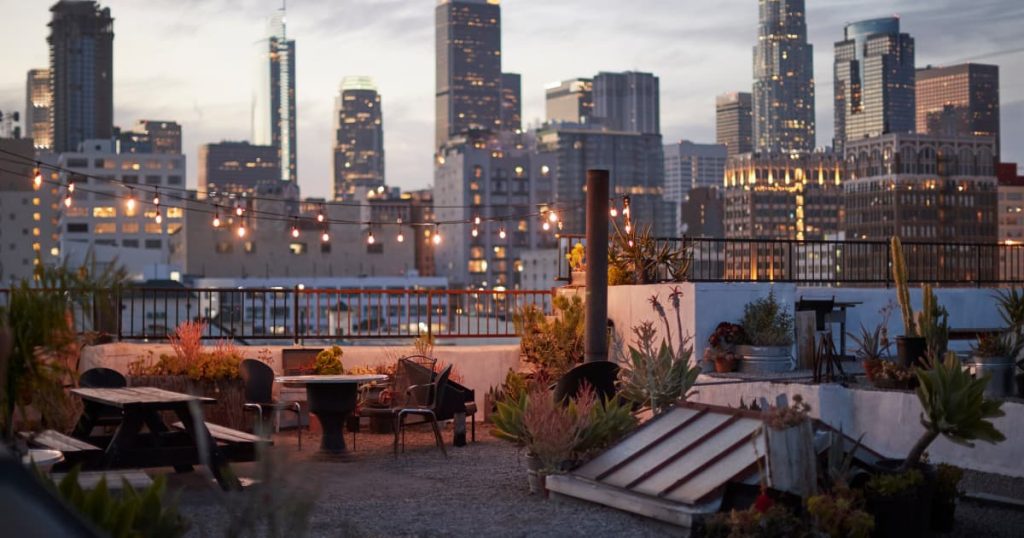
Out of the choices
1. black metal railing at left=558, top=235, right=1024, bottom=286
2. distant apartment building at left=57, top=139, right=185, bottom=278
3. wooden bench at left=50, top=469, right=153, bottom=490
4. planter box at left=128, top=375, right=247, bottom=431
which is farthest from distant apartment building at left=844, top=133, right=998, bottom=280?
wooden bench at left=50, top=469, right=153, bottom=490

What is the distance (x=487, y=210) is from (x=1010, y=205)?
6411cm

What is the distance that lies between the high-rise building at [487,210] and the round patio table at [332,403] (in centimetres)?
14863

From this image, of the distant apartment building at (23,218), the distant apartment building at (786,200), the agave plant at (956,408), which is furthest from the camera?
the distant apartment building at (786,200)

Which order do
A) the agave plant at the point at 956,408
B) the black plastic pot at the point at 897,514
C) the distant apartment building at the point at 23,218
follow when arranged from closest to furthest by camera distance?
the black plastic pot at the point at 897,514, the agave plant at the point at 956,408, the distant apartment building at the point at 23,218

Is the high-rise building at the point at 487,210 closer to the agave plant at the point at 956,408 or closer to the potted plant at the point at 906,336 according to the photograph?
the potted plant at the point at 906,336

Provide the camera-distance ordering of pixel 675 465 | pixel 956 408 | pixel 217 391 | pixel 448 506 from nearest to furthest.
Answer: pixel 956 408 < pixel 675 465 < pixel 448 506 < pixel 217 391

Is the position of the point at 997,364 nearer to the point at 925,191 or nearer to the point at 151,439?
the point at 151,439

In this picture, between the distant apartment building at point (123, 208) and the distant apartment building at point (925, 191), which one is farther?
the distant apartment building at point (925, 191)

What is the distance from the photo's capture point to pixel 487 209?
6678 inches

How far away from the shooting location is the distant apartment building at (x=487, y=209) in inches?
6624

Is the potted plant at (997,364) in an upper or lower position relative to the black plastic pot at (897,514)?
upper

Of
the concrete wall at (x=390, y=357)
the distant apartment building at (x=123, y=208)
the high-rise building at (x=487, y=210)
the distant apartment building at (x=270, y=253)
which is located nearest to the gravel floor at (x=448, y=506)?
the concrete wall at (x=390, y=357)

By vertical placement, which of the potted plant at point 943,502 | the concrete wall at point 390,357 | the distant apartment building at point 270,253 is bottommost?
the potted plant at point 943,502

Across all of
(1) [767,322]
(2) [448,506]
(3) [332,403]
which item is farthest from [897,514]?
(1) [767,322]
